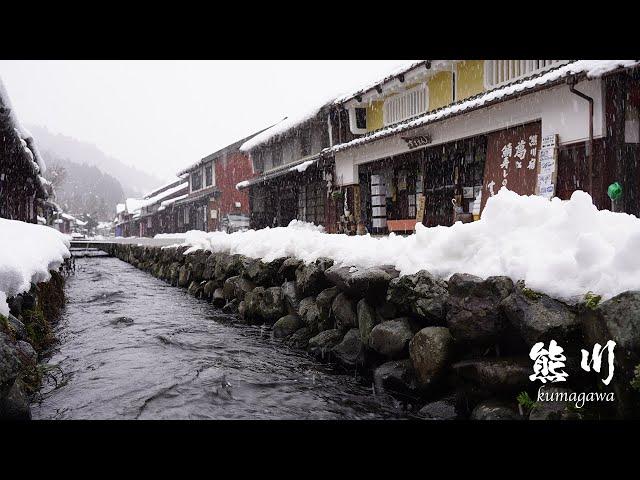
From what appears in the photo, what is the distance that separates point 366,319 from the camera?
5.09 meters

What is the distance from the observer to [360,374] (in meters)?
5.11

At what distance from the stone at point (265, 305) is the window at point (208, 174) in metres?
26.8

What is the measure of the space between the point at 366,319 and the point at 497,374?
190cm

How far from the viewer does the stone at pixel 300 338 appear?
645 centimetres

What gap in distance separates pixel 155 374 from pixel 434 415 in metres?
3.03

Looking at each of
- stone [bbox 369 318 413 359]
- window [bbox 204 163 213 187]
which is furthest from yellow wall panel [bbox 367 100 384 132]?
window [bbox 204 163 213 187]

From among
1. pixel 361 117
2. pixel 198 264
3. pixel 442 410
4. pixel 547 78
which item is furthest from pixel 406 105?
pixel 442 410

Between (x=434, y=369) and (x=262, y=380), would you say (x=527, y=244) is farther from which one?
(x=262, y=380)

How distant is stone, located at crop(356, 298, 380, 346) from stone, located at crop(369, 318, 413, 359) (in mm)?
251

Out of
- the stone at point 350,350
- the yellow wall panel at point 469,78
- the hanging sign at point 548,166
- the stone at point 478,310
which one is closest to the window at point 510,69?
the yellow wall panel at point 469,78

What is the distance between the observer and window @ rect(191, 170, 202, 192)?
3626cm

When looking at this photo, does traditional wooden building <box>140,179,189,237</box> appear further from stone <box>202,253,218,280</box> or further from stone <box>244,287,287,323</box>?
stone <box>244,287,287,323</box>

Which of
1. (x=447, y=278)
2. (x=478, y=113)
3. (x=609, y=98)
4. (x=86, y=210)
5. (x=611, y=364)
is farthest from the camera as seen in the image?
(x=86, y=210)

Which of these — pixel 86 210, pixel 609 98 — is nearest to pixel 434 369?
pixel 609 98
